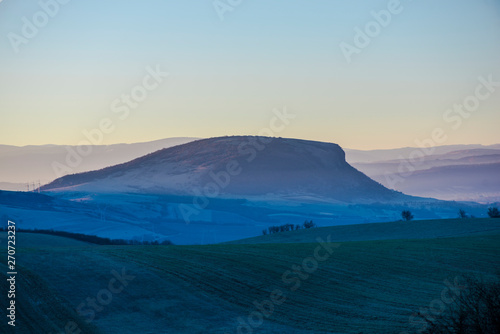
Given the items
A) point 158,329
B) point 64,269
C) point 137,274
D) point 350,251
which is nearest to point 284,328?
point 158,329

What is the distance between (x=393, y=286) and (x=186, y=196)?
170 meters

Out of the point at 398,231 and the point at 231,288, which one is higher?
the point at 398,231

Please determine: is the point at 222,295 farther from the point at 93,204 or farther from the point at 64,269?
the point at 93,204

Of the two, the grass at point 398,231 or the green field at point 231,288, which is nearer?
the green field at point 231,288

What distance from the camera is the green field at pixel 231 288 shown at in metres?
19.8

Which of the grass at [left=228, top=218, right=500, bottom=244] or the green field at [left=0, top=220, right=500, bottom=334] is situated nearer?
the green field at [left=0, top=220, right=500, bottom=334]

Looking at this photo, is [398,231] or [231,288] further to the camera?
[398,231]

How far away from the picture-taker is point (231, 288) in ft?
82.3

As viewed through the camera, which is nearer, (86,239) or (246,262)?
(246,262)

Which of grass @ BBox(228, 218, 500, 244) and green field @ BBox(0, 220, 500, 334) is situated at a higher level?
grass @ BBox(228, 218, 500, 244)

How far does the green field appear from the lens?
64.8 ft

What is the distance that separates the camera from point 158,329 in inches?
757

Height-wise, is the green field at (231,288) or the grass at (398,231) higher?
the grass at (398,231)

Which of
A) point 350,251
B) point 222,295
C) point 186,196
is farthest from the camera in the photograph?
point 186,196
